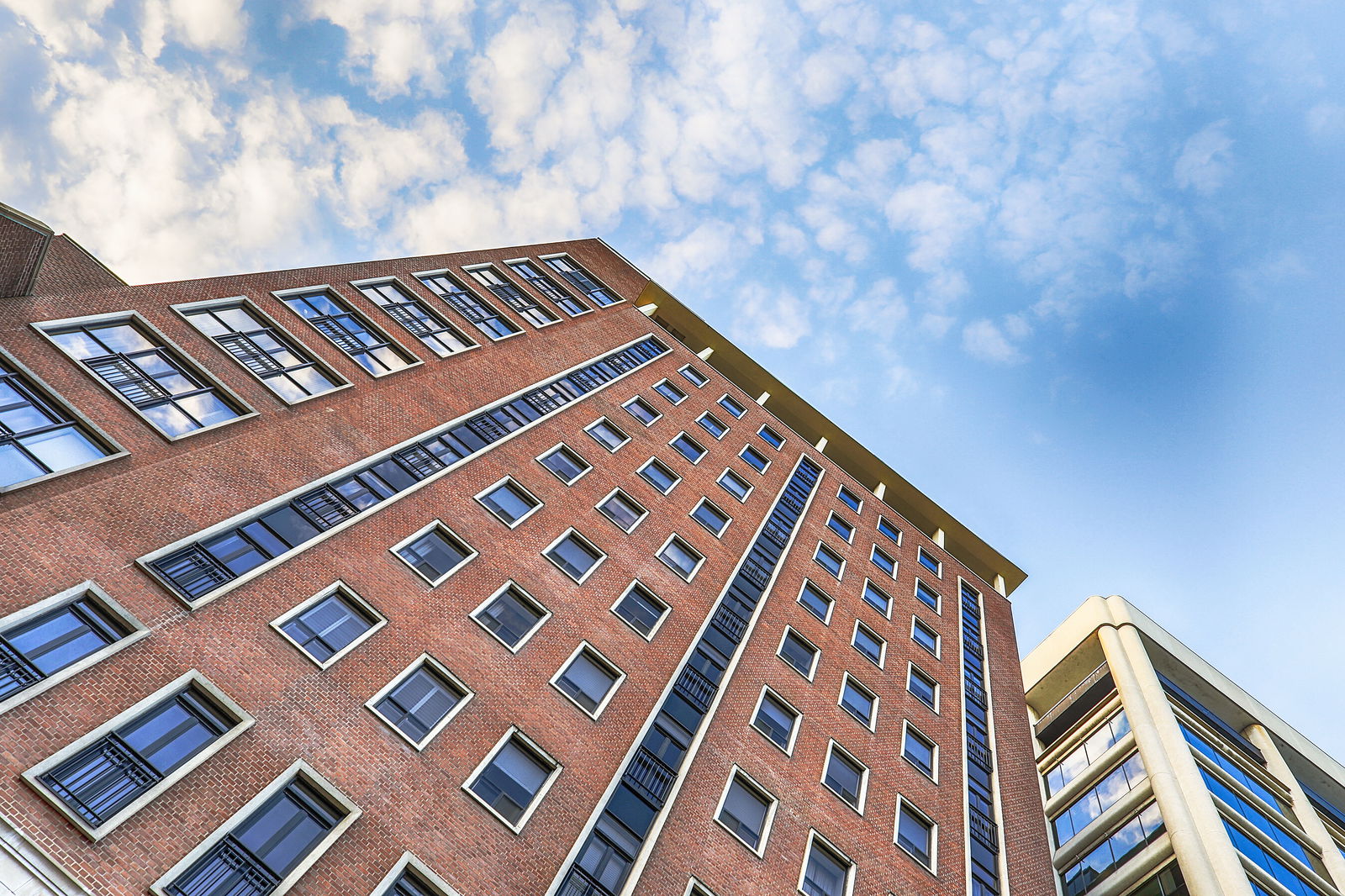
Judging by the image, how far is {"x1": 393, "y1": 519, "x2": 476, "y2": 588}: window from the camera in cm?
2208

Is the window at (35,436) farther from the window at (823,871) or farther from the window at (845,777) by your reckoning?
the window at (845,777)

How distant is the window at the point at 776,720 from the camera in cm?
2562

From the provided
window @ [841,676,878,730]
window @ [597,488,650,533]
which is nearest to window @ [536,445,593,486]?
window @ [597,488,650,533]

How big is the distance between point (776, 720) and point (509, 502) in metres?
11.3

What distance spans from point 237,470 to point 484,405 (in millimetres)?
10268

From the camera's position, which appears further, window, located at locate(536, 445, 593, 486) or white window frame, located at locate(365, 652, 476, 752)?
window, located at locate(536, 445, 593, 486)

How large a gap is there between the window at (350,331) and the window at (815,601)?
1791 cm

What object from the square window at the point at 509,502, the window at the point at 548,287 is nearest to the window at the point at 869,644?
the square window at the point at 509,502

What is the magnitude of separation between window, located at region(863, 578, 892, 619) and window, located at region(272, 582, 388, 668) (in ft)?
74.8

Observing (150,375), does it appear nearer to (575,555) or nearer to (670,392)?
(575,555)

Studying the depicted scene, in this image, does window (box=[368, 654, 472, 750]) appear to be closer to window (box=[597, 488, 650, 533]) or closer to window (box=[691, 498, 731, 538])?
window (box=[597, 488, 650, 533])

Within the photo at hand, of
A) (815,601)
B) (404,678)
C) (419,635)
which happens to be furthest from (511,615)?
(815,601)

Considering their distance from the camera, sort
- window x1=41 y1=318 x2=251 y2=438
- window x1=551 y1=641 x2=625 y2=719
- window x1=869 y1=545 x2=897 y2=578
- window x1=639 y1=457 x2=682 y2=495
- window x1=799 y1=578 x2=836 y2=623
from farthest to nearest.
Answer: window x1=869 y1=545 x2=897 y2=578 < window x1=799 y1=578 x2=836 y2=623 < window x1=639 y1=457 x2=682 y2=495 < window x1=551 y1=641 x2=625 y2=719 < window x1=41 y1=318 x2=251 y2=438

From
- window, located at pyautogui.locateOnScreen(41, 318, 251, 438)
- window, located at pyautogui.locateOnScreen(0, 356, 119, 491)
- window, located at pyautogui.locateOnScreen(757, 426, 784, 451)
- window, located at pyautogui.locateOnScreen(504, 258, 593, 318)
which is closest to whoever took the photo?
window, located at pyautogui.locateOnScreen(0, 356, 119, 491)
